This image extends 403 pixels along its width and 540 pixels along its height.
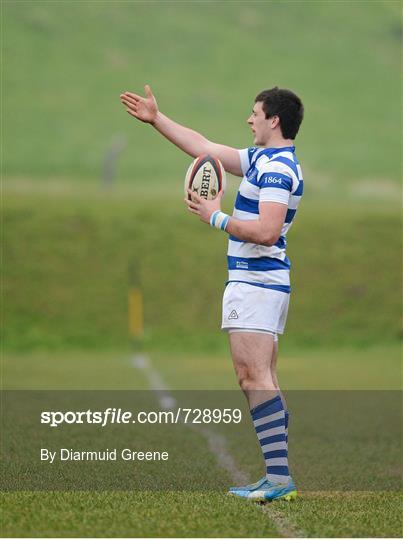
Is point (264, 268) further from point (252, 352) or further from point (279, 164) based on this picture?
point (279, 164)

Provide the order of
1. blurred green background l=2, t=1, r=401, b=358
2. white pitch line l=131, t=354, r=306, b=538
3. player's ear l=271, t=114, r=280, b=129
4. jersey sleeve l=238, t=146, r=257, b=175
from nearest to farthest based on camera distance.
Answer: white pitch line l=131, t=354, r=306, b=538 < player's ear l=271, t=114, r=280, b=129 < jersey sleeve l=238, t=146, r=257, b=175 < blurred green background l=2, t=1, r=401, b=358

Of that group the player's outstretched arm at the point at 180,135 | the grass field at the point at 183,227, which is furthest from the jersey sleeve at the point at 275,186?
the grass field at the point at 183,227

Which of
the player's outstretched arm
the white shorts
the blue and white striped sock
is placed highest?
the player's outstretched arm

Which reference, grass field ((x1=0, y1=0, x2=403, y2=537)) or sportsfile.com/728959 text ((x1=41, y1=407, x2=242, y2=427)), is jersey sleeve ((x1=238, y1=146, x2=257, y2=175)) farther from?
sportsfile.com/728959 text ((x1=41, y1=407, x2=242, y2=427))

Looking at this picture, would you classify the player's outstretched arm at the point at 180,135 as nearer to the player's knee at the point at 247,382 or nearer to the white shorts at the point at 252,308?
the white shorts at the point at 252,308

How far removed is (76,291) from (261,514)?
21.0 m

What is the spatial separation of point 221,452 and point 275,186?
3224mm

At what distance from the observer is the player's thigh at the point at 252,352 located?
21.7 ft

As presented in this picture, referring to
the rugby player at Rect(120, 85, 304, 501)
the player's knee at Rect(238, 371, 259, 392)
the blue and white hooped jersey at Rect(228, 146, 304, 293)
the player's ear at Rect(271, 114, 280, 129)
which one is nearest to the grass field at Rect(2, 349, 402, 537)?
the rugby player at Rect(120, 85, 304, 501)

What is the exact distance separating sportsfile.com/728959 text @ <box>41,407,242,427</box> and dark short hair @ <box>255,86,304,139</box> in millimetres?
4612

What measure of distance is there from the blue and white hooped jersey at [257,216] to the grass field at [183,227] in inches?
49.5

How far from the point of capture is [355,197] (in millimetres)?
47250

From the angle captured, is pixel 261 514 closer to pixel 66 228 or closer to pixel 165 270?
pixel 165 270

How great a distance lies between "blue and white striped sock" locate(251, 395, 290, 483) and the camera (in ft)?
21.7
